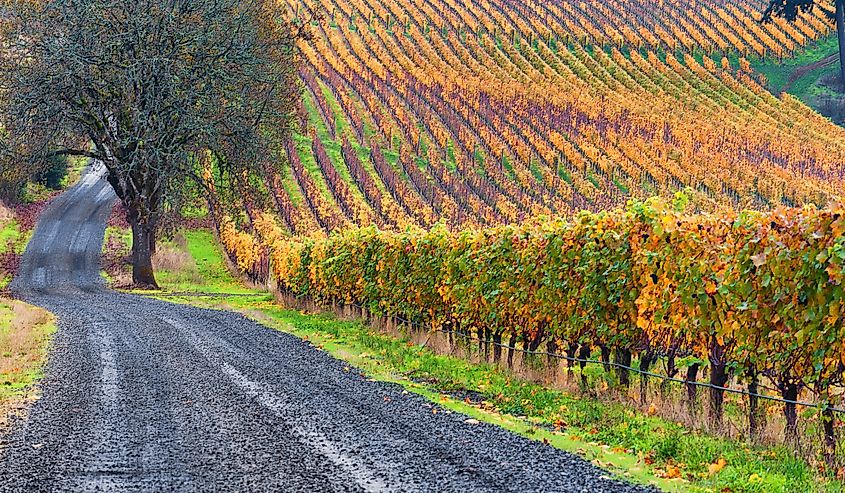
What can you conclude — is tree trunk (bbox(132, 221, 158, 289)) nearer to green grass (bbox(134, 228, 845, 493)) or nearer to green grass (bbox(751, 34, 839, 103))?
green grass (bbox(134, 228, 845, 493))

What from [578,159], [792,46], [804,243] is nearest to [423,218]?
[578,159]

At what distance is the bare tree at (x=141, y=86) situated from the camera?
33375mm

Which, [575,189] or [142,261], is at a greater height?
[575,189]

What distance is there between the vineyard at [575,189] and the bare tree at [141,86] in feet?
13.8

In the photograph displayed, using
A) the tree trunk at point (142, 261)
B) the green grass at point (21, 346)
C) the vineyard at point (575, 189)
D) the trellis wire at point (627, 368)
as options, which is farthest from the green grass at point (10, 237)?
the trellis wire at point (627, 368)

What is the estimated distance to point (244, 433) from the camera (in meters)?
9.74

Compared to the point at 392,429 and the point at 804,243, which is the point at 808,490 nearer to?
the point at 804,243

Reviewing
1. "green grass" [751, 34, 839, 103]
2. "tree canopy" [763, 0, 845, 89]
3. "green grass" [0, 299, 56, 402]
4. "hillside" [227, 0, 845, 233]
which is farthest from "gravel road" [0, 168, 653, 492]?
"green grass" [751, 34, 839, 103]

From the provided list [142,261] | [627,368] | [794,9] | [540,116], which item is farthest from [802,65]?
[627,368]

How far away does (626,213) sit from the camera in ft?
39.4

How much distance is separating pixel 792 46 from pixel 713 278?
95.5 m

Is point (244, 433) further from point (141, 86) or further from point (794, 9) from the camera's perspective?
point (794, 9)

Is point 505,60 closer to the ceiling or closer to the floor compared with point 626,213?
closer to the ceiling

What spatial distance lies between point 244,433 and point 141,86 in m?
26.5
